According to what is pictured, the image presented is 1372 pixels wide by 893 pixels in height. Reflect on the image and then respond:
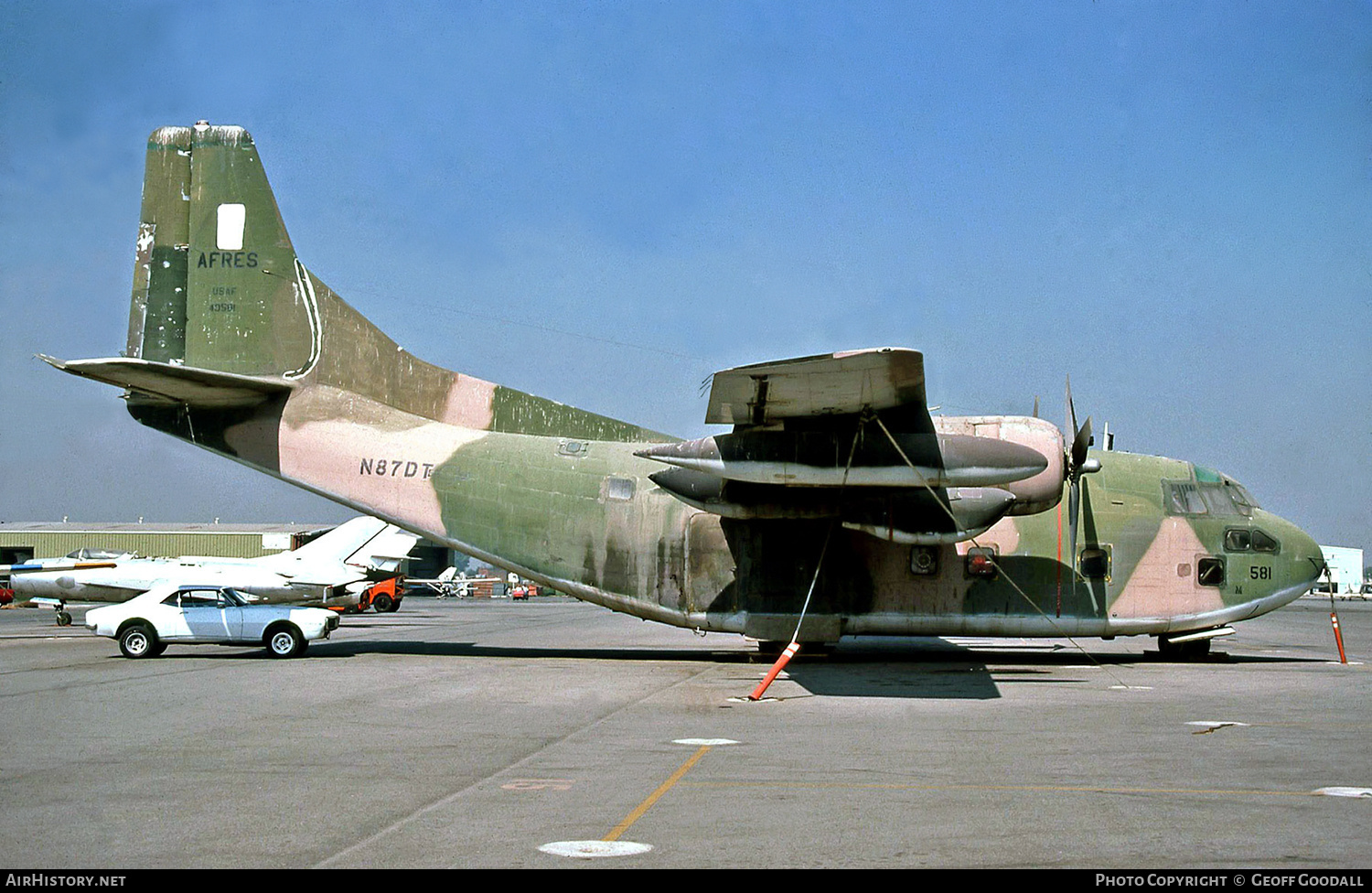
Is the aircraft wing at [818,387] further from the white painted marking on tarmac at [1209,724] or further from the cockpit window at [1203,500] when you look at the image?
the cockpit window at [1203,500]

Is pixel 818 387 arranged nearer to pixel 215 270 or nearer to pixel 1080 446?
pixel 1080 446

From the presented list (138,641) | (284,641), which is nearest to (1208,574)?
(284,641)

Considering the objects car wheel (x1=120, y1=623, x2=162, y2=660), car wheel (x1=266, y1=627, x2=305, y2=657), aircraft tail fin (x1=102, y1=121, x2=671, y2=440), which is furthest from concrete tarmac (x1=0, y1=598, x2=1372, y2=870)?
aircraft tail fin (x1=102, y1=121, x2=671, y2=440)

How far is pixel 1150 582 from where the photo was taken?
61.7 feet

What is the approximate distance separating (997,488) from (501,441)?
8.80 meters

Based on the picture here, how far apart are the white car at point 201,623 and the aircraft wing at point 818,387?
9467 millimetres

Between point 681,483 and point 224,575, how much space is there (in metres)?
19.3

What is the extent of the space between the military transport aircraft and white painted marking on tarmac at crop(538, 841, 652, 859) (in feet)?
32.4

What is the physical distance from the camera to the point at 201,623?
19891mm

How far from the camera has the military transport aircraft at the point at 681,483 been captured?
55.6 ft

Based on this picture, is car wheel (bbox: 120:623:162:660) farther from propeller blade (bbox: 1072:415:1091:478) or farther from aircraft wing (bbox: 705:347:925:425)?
propeller blade (bbox: 1072:415:1091:478)

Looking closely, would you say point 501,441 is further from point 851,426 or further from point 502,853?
point 502,853

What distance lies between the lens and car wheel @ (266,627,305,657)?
66.4 feet

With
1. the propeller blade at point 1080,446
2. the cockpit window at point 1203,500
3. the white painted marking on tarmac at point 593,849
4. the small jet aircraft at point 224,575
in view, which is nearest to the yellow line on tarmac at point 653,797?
the white painted marking on tarmac at point 593,849
